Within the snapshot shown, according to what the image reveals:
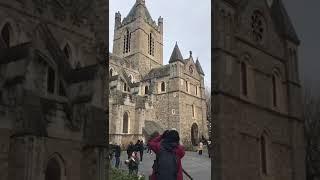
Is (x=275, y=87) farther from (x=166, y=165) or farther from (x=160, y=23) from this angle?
(x=160, y=23)

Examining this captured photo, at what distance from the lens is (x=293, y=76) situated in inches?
853

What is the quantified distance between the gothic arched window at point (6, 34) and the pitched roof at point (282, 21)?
11788 millimetres

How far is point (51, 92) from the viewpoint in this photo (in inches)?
589

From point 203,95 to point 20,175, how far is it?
6611 cm

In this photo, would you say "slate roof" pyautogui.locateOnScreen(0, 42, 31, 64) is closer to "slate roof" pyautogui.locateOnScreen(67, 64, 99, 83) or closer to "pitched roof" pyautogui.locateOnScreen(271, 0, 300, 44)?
"slate roof" pyautogui.locateOnScreen(67, 64, 99, 83)

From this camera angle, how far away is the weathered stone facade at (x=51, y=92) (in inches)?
512

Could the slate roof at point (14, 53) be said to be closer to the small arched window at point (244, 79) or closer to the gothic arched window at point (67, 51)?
the gothic arched window at point (67, 51)

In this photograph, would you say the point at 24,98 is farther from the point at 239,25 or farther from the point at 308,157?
the point at 308,157

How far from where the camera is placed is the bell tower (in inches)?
3452

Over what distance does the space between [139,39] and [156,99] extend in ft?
58.7

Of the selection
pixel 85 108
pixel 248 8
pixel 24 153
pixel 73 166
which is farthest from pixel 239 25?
pixel 24 153

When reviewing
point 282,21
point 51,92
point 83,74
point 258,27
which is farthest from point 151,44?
point 51,92

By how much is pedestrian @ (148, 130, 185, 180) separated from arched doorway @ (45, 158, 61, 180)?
6.45 m

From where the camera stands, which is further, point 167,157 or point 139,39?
point 139,39
